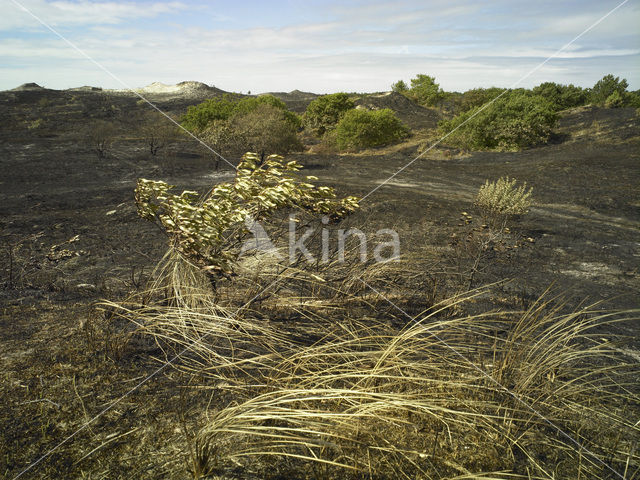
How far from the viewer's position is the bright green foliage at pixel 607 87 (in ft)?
107

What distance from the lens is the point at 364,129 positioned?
21188mm

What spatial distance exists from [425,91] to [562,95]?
16.9m

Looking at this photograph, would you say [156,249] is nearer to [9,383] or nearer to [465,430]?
[9,383]

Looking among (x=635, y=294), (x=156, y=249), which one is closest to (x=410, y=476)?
(x=635, y=294)

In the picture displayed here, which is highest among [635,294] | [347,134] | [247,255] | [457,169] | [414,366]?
[347,134]

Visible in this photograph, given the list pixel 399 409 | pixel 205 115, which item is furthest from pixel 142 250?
pixel 205 115

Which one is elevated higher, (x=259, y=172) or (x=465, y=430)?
(x=259, y=172)

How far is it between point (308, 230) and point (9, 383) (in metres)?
4.94

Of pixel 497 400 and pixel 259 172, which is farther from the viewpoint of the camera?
pixel 259 172

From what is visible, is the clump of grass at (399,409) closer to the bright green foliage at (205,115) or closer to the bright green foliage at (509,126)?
the bright green foliage at (205,115)

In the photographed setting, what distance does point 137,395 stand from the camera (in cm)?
245

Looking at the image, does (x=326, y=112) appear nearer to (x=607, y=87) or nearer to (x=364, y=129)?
(x=364, y=129)

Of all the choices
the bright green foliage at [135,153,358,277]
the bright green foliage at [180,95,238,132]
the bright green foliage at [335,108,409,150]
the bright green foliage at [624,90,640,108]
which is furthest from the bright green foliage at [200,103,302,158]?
the bright green foliage at [624,90,640,108]

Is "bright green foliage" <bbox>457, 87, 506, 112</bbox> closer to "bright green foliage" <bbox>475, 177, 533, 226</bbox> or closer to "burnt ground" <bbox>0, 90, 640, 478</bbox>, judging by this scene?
"burnt ground" <bbox>0, 90, 640, 478</bbox>
